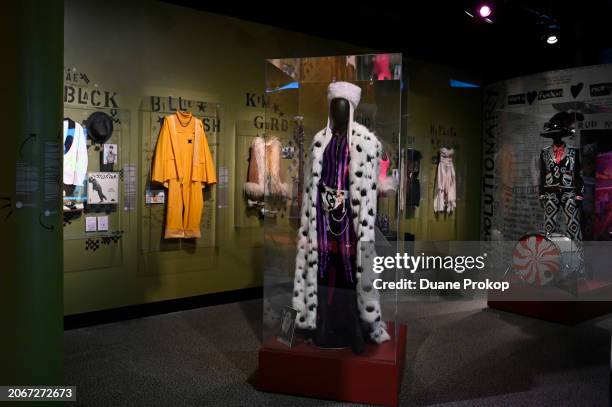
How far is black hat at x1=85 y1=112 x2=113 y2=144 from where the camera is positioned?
15.3 feet

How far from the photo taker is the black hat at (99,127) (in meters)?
4.65

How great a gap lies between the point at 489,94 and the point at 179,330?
5440 millimetres

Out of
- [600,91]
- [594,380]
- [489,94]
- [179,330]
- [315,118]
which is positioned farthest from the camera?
[489,94]

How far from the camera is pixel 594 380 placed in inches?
139

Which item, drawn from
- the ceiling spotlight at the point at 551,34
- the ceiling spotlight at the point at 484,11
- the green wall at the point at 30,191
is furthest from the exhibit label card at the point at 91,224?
the ceiling spotlight at the point at 551,34

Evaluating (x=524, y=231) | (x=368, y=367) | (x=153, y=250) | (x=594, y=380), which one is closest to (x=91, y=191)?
(x=153, y=250)

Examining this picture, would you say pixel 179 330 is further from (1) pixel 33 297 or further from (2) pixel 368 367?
(1) pixel 33 297

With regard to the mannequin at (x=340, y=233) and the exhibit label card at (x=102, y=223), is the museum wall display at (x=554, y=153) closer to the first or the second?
the mannequin at (x=340, y=233)

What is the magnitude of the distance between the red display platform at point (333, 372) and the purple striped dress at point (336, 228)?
36cm

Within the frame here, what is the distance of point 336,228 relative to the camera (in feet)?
10.5

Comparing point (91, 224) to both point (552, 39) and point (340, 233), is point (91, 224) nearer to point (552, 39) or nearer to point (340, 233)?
point (340, 233)

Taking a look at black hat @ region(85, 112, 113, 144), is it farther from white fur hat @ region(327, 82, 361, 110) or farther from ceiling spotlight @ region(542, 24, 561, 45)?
ceiling spotlight @ region(542, 24, 561, 45)

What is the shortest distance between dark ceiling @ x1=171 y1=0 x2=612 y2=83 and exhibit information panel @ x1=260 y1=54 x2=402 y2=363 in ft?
8.18

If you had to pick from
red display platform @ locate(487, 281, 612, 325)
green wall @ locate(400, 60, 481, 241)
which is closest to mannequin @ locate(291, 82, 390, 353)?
red display platform @ locate(487, 281, 612, 325)
